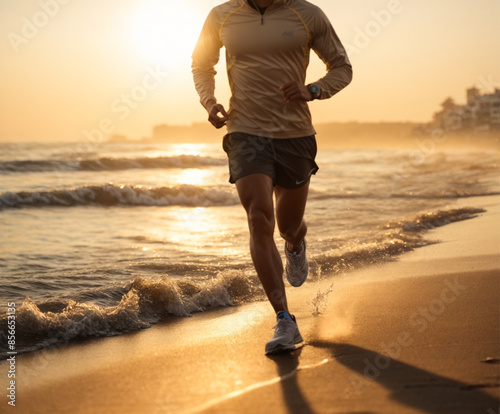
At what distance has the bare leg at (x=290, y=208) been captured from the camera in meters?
4.05

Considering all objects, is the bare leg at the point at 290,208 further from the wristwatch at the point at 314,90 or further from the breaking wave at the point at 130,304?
the breaking wave at the point at 130,304

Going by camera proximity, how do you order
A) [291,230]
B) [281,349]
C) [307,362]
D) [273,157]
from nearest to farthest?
1. [307,362]
2. [281,349]
3. [273,157]
4. [291,230]

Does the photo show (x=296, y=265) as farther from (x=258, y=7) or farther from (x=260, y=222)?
(x=258, y=7)

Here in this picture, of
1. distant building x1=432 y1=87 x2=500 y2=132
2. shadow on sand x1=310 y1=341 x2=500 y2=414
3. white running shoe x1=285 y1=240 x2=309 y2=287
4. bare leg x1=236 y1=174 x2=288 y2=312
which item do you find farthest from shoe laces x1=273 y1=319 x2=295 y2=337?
distant building x1=432 y1=87 x2=500 y2=132

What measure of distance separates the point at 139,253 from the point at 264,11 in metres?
4.19

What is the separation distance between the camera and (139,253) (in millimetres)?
7445

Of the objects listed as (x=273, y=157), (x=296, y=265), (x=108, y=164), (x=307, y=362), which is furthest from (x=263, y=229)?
(x=108, y=164)

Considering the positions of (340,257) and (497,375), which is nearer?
(497,375)

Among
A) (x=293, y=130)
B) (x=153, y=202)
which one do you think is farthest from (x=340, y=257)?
(x=153, y=202)

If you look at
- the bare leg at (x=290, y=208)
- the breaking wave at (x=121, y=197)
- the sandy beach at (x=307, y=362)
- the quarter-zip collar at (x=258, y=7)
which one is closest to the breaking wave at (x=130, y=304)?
the sandy beach at (x=307, y=362)

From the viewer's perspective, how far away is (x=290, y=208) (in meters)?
4.14

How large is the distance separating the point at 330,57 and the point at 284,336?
1676 mm

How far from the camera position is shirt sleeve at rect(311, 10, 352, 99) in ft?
12.8

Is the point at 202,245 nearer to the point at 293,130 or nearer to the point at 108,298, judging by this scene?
the point at 108,298
